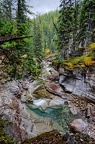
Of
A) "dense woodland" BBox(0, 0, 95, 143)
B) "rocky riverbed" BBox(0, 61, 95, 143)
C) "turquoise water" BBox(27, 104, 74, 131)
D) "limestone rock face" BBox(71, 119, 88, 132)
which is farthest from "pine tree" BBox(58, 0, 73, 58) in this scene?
"limestone rock face" BBox(71, 119, 88, 132)

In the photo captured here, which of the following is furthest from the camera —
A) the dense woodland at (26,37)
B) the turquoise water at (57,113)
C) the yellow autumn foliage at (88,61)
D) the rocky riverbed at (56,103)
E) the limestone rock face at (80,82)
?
the yellow autumn foliage at (88,61)

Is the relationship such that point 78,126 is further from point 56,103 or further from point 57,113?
point 56,103

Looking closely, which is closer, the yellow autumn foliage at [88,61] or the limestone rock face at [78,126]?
the limestone rock face at [78,126]

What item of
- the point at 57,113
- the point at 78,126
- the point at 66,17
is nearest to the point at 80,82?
the point at 57,113

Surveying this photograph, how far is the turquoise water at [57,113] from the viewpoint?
13.7 m

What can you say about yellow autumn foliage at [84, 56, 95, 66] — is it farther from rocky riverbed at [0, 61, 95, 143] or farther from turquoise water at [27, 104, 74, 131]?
turquoise water at [27, 104, 74, 131]

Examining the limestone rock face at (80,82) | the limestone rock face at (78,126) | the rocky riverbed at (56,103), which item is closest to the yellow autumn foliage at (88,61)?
the limestone rock face at (80,82)

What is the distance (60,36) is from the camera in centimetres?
2808

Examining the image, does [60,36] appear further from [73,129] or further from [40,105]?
[73,129]

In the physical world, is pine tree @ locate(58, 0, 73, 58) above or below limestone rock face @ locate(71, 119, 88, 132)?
above

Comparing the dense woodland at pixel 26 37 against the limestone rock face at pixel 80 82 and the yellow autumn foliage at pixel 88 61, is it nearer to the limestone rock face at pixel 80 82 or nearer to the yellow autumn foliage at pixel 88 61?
A: the yellow autumn foliage at pixel 88 61

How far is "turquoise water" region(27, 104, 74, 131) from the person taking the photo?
13741 mm

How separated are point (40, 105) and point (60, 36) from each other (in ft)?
51.7

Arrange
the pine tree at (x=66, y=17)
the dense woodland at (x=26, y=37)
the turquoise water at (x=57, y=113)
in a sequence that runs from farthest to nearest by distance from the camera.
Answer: the pine tree at (x=66, y=17)
the turquoise water at (x=57, y=113)
the dense woodland at (x=26, y=37)
